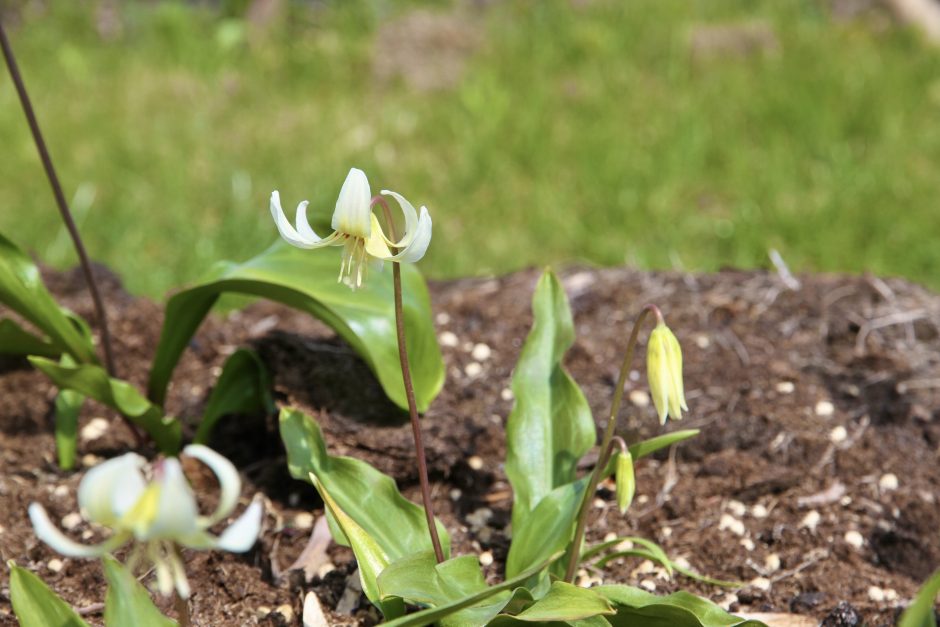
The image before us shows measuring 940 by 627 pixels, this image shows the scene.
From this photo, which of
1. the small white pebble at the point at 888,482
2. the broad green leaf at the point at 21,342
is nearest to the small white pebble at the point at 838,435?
the small white pebble at the point at 888,482

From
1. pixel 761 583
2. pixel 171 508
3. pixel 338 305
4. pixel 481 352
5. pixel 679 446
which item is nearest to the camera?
pixel 171 508

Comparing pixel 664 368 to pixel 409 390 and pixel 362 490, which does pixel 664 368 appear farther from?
Result: pixel 362 490

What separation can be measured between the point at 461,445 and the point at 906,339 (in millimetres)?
1273

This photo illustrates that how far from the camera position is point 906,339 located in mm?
2961

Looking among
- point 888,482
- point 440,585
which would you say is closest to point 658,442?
point 440,585

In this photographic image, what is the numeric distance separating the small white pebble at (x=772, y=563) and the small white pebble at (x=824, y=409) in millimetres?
495

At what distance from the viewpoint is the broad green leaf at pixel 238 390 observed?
2492 mm

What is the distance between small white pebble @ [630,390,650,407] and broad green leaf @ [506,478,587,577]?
2.09ft

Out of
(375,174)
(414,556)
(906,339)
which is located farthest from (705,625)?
(375,174)

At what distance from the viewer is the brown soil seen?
2227mm

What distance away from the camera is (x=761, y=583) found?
7.34ft

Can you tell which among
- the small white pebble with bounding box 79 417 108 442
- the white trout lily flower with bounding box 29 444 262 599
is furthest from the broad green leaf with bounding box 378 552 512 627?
the small white pebble with bounding box 79 417 108 442

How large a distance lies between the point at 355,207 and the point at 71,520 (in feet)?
3.69

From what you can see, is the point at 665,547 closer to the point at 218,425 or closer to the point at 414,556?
the point at 414,556
